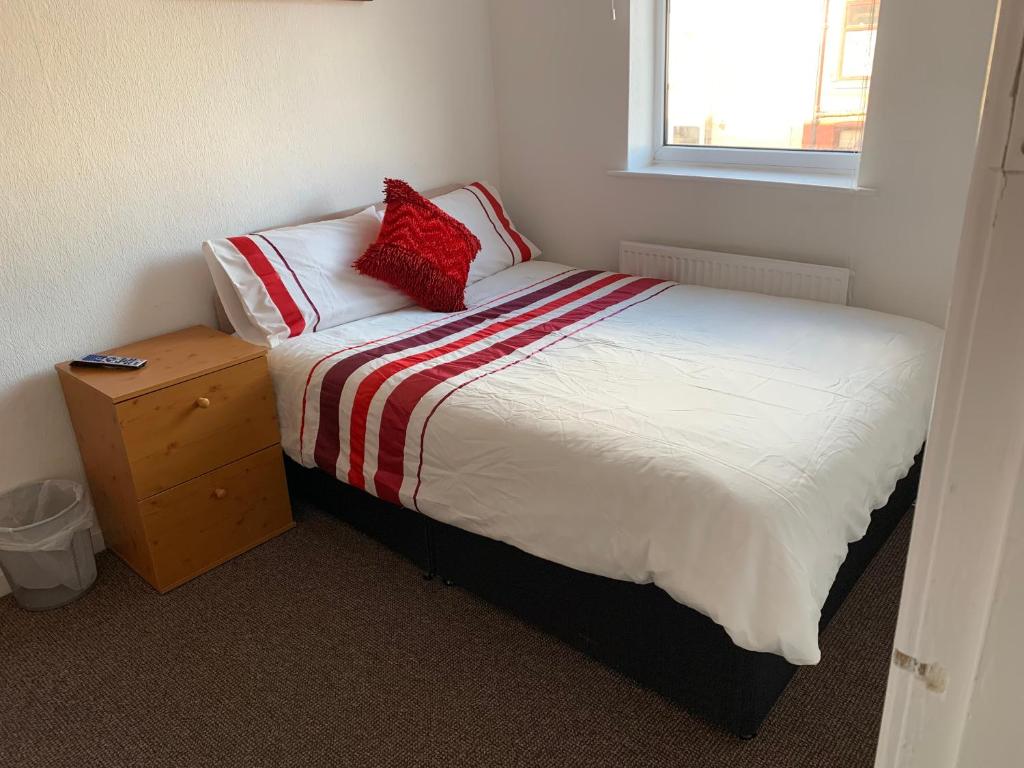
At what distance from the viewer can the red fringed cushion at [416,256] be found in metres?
2.66

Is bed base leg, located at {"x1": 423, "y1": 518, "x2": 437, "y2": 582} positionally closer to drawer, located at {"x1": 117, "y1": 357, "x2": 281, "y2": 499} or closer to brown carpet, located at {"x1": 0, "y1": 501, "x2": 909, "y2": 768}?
brown carpet, located at {"x1": 0, "y1": 501, "x2": 909, "y2": 768}

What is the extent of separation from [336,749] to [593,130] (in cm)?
237

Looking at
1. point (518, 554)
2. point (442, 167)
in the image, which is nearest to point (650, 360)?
point (518, 554)

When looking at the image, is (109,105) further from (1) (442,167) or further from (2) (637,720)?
(2) (637,720)

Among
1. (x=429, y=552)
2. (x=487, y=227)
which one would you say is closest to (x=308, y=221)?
(x=487, y=227)

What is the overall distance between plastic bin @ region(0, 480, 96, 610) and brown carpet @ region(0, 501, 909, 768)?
62 mm

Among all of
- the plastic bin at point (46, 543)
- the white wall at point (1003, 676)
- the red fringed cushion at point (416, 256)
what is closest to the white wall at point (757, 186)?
the red fringed cushion at point (416, 256)

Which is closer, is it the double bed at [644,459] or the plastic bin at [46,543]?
the double bed at [644,459]

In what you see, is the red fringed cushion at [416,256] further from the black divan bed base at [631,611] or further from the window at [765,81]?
the window at [765,81]

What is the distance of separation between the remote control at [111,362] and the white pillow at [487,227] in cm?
123

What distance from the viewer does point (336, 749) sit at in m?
1.72

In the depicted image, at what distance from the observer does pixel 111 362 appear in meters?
2.24

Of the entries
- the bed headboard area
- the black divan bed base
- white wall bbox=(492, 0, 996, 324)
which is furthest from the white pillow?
the black divan bed base

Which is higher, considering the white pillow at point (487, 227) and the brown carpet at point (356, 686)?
the white pillow at point (487, 227)
